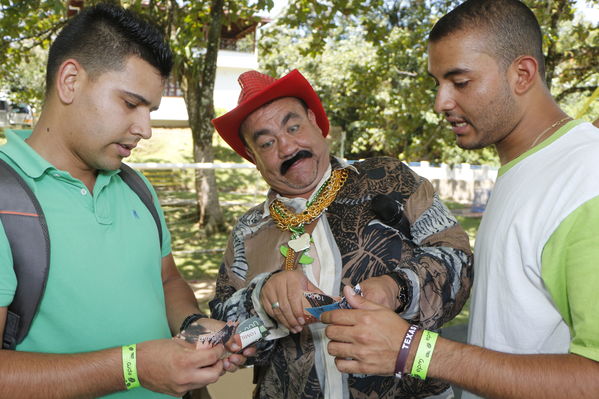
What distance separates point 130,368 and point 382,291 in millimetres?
956

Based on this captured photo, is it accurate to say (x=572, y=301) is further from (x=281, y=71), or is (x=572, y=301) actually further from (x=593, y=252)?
(x=281, y=71)

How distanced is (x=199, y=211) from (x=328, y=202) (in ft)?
27.8

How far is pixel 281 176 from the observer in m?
2.42

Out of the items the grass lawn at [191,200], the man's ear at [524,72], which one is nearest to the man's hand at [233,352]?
the man's ear at [524,72]

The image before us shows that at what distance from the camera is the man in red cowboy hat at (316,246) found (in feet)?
6.32

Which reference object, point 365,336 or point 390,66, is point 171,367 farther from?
point 390,66

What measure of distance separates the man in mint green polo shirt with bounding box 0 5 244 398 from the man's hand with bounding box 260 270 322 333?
0.88ft

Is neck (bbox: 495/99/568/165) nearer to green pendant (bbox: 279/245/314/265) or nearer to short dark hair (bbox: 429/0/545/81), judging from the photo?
short dark hair (bbox: 429/0/545/81)

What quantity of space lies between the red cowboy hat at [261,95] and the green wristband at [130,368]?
1.24m

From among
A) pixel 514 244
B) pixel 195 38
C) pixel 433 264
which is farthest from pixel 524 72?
pixel 195 38

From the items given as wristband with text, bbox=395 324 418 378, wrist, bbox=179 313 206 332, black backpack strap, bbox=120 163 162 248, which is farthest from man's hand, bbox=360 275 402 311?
black backpack strap, bbox=120 163 162 248

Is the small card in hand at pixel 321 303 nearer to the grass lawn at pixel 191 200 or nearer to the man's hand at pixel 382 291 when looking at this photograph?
the man's hand at pixel 382 291

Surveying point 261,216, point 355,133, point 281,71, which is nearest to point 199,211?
point 261,216

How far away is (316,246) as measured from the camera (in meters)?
2.24
